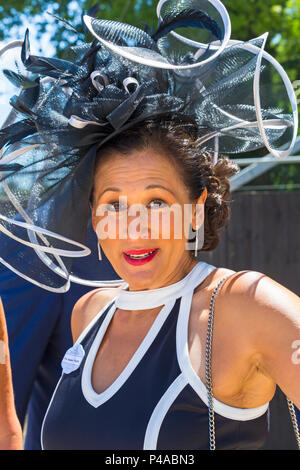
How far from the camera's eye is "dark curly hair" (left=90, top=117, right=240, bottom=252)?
1.57m

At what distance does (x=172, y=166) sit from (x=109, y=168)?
0.16 meters

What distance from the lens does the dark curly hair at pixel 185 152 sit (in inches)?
62.0

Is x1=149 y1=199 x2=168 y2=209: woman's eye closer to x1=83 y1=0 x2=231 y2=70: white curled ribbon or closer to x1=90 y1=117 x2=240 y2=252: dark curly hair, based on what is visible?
x1=90 y1=117 x2=240 y2=252: dark curly hair

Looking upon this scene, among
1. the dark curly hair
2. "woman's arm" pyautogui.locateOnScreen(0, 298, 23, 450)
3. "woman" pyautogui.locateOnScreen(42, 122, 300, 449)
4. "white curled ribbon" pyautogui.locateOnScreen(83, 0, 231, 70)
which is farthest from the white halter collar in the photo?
"white curled ribbon" pyautogui.locateOnScreen(83, 0, 231, 70)

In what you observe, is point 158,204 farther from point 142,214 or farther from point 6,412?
point 6,412

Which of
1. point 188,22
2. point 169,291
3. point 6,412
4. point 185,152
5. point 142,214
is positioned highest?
point 188,22

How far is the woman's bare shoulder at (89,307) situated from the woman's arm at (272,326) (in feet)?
1.78

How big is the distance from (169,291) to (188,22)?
2.25 feet

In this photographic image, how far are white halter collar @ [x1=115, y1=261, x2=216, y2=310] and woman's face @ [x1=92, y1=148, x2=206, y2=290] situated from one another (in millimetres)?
31

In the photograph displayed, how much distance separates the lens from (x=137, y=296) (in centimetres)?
167

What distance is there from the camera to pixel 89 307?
1.89 meters

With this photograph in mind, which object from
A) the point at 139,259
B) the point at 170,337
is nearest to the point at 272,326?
the point at 170,337

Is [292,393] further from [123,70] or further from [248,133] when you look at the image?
[123,70]
